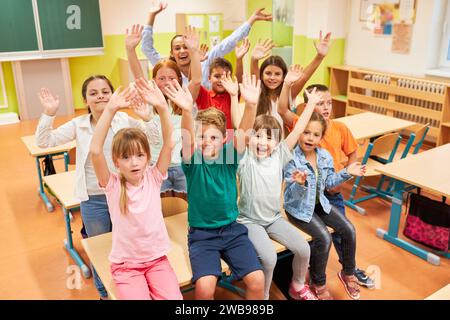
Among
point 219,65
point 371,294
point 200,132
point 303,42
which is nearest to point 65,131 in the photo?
point 200,132

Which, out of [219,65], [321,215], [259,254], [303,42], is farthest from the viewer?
[303,42]

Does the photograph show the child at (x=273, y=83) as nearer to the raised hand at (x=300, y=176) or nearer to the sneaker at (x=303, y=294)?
the raised hand at (x=300, y=176)

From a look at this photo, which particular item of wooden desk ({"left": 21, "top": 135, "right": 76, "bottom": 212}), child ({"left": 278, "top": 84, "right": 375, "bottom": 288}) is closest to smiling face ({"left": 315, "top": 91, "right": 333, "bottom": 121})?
child ({"left": 278, "top": 84, "right": 375, "bottom": 288})

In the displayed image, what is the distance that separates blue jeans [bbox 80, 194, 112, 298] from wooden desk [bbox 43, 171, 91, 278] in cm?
39

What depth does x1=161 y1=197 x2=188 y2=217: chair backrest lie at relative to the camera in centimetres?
256

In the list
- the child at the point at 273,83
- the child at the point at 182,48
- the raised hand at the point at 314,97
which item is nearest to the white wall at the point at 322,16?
the child at the point at 182,48

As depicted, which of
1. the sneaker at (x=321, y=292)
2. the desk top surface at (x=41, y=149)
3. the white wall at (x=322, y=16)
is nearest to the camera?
the sneaker at (x=321, y=292)

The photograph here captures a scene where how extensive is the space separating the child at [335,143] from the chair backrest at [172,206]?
3.02 feet

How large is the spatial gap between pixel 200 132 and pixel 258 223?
614mm

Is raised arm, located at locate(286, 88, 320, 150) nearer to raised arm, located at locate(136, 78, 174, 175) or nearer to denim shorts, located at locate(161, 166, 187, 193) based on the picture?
denim shorts, located at locate(161, 166, 187, 193)

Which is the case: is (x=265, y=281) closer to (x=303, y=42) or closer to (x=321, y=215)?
(x=321, y=215)

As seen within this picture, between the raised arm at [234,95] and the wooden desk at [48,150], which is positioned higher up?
the raised arm at [234,95]

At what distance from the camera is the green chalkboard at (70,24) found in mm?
6480

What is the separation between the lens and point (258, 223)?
2.39m
